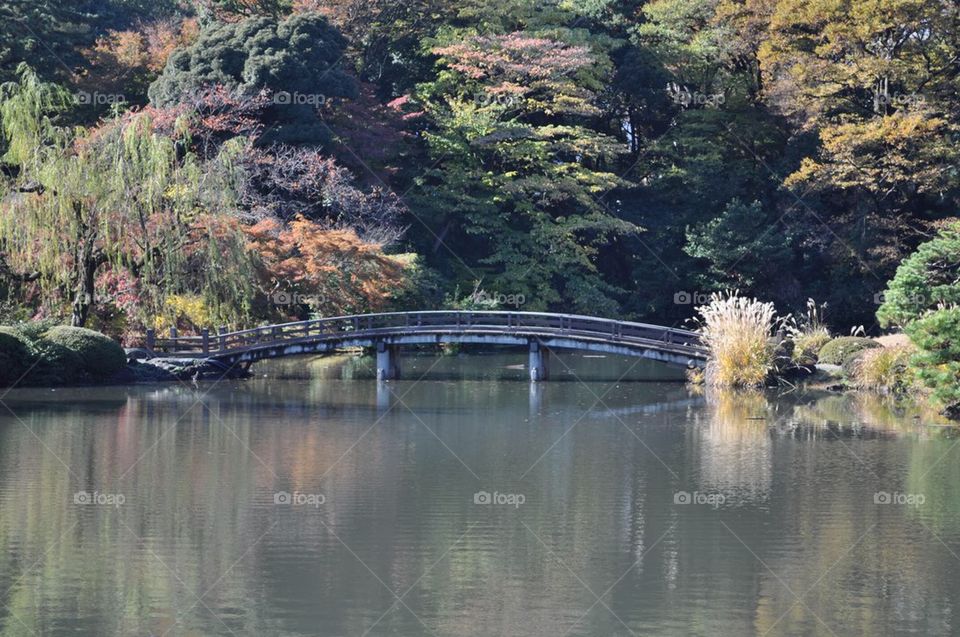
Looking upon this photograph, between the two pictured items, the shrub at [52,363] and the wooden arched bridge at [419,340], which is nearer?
the shrub at [52,363]

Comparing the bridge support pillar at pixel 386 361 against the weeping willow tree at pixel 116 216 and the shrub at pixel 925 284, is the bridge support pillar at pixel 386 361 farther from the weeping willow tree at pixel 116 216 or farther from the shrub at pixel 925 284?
the shrub at pixel 925 284

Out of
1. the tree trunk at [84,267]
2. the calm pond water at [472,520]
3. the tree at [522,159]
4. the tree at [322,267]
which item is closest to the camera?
the calm pond water at [472,520]

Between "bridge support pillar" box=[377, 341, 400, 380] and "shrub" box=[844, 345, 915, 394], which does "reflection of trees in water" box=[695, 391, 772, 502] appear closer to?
"shrub" box=[844, 345, 915, 394]

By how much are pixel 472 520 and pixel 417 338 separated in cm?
1574

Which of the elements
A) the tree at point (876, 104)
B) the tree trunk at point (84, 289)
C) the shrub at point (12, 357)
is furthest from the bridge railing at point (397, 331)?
the tree at point (876, 104)

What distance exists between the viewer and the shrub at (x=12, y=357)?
28.2 m

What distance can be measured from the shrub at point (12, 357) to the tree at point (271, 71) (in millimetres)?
10062

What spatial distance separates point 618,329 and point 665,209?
445 inches

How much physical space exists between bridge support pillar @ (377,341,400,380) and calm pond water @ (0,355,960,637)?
5.36 m

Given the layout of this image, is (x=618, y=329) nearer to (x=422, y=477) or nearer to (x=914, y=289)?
(x=914, y=289)

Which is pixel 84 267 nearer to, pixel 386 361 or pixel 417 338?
pixel 386 361

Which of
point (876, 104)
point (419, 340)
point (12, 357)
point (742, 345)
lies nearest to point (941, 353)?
point (742, 345)

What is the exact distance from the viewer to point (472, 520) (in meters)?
16.5

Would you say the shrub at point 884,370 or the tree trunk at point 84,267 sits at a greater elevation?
the tree trunk at point 84,267
